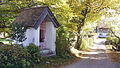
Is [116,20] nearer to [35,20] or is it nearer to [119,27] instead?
[119,27]

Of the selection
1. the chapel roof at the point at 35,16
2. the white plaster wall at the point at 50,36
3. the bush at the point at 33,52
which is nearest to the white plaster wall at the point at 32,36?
the chapel roof at the point at 35,16

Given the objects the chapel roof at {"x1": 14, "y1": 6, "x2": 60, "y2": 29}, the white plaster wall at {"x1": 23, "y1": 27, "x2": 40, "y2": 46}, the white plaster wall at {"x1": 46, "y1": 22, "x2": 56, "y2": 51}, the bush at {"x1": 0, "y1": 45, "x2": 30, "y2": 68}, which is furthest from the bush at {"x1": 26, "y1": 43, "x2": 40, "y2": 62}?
the white plaster wall at {"x1": 46, "y1": 22, "x2": 56, "y2": 51}

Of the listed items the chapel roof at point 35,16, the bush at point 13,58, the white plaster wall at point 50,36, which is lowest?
the bush at point 13,58

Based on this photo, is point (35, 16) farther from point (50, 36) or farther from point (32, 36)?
point (50, 36)

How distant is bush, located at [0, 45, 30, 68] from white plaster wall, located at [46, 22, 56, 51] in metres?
3.66

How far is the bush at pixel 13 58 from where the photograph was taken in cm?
767

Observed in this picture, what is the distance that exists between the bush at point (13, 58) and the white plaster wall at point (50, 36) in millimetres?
3659

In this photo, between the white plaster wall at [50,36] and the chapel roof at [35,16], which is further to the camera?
the white plaster wall at [50,36]

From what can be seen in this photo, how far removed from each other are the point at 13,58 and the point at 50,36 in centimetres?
509

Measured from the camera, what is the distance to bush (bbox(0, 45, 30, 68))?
7668 mm

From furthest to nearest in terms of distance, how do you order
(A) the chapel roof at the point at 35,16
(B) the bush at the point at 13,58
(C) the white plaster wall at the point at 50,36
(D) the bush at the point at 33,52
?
(C) the white plaster wall at the point at 50,36 < (A) the chapel roof at the point at 35,16 < (D) the bush at the point at 33,52 < (B) the bush at the point at 13,58

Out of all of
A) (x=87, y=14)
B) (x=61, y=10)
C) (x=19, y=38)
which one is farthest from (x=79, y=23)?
(x=19, y=38)

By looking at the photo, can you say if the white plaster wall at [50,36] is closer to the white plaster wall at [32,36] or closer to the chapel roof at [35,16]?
the chapel roof at [35,16]

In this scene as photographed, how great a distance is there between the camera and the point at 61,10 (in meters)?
13.4
